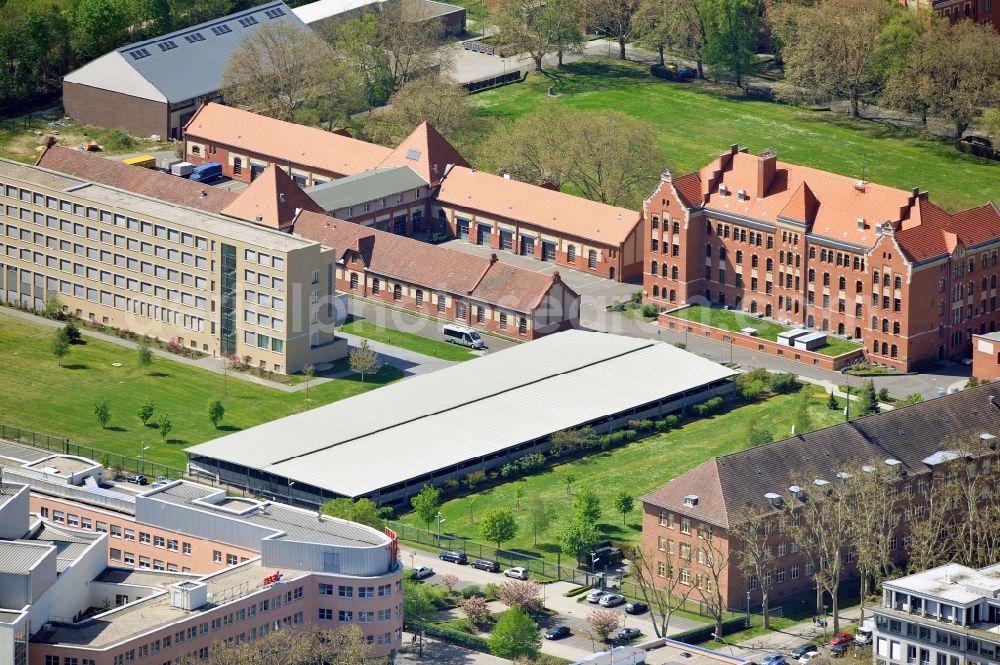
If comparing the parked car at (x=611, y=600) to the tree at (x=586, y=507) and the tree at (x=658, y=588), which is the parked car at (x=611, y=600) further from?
the tree at (x=586, y=507)

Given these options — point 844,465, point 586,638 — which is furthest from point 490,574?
point 844,465

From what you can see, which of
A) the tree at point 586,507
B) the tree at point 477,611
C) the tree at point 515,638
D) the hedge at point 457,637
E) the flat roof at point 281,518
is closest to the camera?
the flat roof at point 281,518

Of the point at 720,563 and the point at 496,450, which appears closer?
the point at 720,563

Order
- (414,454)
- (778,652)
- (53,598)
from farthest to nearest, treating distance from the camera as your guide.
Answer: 1. (414,454)
2. (778,652)
3. (53,598)

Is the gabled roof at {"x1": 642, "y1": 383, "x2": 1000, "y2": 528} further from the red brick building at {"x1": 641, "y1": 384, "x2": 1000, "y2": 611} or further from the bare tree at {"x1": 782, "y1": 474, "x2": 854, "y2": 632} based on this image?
the bare tree at {"x1": 782, "y1": 474, "x2": 854, "y2": 632}

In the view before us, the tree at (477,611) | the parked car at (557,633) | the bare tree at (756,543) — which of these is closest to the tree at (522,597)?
the tree at (477,611)

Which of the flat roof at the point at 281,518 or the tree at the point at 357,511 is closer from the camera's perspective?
the flat roof at the point at 281,518

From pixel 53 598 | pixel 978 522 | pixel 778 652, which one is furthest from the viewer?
pixel 978 522

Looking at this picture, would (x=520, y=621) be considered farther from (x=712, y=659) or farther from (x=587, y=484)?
Answer: (x=587, y=484)
